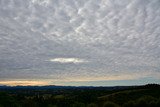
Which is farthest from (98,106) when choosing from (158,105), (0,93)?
(0,93)

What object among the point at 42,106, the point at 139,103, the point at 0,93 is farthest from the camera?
the point at 42,106

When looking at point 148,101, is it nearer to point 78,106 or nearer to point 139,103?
point 139,103

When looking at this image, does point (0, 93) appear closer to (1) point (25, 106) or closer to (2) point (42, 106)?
(1) point (25, 106)

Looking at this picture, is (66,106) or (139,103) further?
(66,106)

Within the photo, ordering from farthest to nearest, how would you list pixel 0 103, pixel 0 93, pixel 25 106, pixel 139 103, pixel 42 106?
pixel 42 106 < pixel 139 103 < pixel 25 106 < pixel 0 93 < pixel 0 103

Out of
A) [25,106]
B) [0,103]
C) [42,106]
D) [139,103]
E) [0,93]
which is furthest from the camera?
[42,106]

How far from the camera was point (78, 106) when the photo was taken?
118 metres

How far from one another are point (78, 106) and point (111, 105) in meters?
16.5

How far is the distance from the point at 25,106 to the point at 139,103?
44973 millimetres

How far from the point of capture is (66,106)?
126188mm

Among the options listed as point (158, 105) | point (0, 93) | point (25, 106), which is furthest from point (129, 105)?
point (0, 93)

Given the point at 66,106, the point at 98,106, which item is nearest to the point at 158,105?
the point at 98,106

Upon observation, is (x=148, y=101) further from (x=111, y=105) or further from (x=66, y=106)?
(x=66, y=106)

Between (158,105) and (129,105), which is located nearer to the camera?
(158,105)
